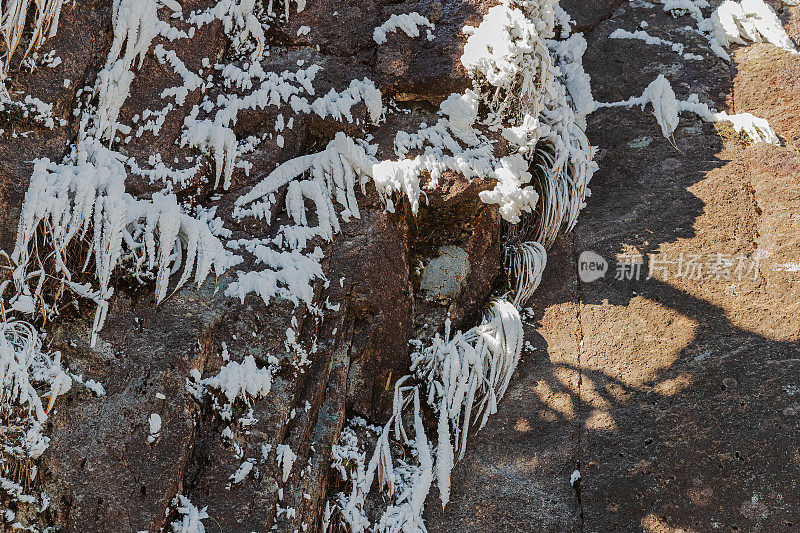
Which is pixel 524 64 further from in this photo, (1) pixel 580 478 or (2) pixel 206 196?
(1) pixel 580 478

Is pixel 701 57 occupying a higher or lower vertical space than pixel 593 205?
higher

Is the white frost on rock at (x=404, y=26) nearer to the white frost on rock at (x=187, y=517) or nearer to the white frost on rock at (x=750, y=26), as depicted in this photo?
the white frost on rock at (x=750, y=26)

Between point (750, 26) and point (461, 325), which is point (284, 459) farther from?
point (750, 26)

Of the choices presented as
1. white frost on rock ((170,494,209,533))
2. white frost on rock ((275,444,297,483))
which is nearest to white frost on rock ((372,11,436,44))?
white frost on rock ((275,444,297,483))

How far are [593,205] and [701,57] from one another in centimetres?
126

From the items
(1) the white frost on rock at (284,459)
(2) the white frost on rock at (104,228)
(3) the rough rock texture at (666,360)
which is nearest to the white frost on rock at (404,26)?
(3) the rough rock texture at (666,360)

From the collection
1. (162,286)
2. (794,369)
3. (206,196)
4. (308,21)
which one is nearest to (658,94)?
(794,369)

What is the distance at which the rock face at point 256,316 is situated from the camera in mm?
2297

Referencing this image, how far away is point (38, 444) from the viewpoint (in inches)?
88.0

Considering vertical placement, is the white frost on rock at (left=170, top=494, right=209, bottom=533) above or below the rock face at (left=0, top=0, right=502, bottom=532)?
below

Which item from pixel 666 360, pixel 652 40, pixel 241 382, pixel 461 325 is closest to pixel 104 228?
pixel 241 382

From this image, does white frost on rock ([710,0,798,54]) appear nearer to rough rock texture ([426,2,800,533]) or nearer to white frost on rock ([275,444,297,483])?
rough rock texture ([426,2,800,533])

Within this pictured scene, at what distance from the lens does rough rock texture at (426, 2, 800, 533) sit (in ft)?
8.55

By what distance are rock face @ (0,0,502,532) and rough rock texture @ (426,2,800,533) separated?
564 mm
